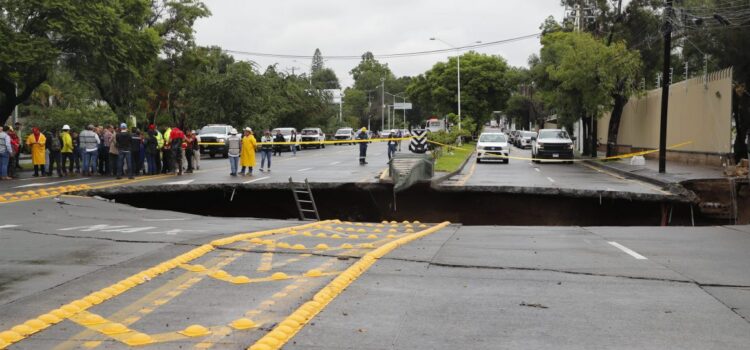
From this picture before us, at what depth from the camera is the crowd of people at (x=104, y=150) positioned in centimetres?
2277

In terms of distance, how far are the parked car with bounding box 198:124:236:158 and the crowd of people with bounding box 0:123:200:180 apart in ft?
37.2

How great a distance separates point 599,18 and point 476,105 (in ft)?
128

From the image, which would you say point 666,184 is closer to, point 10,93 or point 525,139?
point 10,93

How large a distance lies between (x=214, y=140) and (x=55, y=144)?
1353 cm

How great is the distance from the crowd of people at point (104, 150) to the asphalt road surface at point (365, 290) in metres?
11.2

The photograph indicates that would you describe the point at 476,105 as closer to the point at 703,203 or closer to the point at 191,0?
the point at 191,0

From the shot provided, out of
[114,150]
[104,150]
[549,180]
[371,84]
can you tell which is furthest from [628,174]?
[371,84]

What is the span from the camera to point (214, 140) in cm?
3716

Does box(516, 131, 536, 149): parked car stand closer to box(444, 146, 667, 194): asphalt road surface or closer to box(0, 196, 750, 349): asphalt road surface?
box(444, 146, 667, 194): asphalt road surface

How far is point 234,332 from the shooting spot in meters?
5.77

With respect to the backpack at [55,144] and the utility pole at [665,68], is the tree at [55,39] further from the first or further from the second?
the utility pole at [665,68]

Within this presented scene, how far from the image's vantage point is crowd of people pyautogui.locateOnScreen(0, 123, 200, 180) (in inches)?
896

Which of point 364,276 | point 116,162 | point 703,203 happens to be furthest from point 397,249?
point 116,162

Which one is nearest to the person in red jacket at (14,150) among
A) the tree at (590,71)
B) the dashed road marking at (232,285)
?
the dashed road marking at (232,285)
